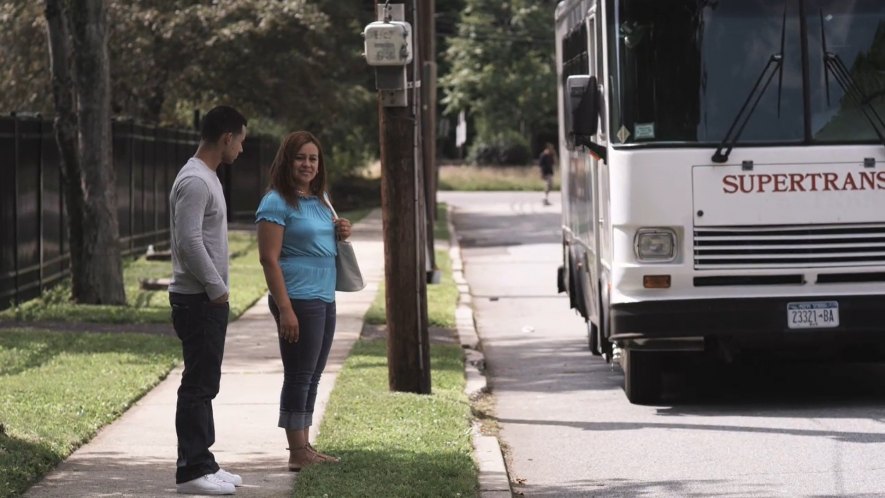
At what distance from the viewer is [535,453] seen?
31.9ft

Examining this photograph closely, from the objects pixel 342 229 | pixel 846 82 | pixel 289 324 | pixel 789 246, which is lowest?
pixel 289 324

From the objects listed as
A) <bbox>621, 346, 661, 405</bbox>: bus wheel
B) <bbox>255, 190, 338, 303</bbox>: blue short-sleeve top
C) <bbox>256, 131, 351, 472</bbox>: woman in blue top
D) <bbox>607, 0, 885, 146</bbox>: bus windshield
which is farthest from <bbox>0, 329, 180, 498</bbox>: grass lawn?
<bbox>607, 0, 885, 146</bbox>: bus windshield

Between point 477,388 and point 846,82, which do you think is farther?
point 477,388

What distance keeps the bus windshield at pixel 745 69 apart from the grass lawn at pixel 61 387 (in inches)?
157

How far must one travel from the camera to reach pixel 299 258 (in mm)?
8227

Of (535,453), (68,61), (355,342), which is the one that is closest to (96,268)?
(68,61)

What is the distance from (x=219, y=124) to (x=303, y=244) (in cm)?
86

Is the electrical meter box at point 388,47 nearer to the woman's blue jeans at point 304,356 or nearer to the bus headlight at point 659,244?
the bus headlight at point 659,244

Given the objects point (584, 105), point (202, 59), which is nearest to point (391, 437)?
point (584, 105)

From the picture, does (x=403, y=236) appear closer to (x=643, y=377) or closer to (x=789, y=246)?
(x=643, y=377)

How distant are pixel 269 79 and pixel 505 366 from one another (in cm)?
2090

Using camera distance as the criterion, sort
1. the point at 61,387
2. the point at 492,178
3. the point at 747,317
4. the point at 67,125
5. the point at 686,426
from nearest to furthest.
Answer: the point at 686,426, the point at 747,317, the point at 61,387, the point at 67,125, the point at 492,178

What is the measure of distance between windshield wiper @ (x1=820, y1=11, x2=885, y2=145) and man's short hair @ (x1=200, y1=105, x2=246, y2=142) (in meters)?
4.67

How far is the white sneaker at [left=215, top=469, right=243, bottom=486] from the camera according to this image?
26.0 ft
